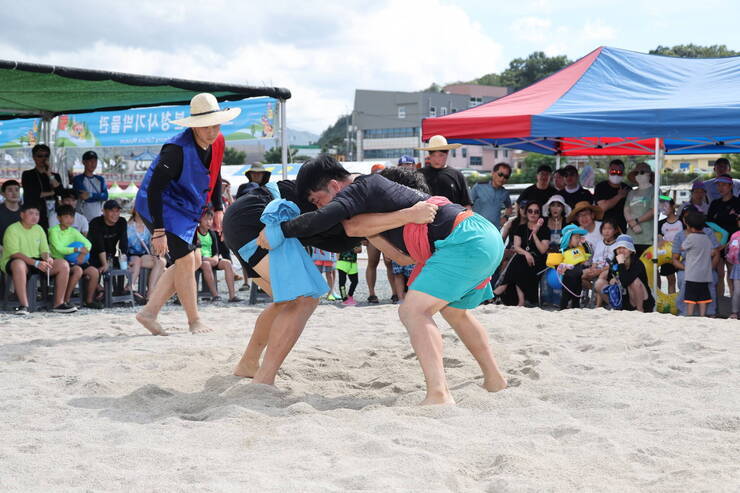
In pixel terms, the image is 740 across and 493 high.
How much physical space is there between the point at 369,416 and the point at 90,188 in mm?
6781

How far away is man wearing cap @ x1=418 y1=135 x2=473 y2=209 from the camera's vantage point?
24.2 ft

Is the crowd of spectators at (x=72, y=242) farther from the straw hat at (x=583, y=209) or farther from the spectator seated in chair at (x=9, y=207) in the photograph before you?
the straw hat at (x=583, y=209)

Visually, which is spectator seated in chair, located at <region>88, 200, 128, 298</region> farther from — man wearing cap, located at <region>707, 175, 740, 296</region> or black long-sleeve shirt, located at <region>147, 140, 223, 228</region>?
man wearing cap, located at <region>707, 175, 740, 296</region>

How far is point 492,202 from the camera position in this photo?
343 inches

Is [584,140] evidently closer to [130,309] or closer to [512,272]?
[512,272]

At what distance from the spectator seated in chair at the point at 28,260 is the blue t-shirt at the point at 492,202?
4.51 meters

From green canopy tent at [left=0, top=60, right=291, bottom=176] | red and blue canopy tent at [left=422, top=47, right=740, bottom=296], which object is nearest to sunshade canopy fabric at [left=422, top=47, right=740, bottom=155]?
red and blue canopy tent at [left=422, top=47, right=740, bottom=296]

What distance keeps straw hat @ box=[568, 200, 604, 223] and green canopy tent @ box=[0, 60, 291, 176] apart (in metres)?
3.18

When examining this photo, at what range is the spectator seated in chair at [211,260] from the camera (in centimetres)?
839

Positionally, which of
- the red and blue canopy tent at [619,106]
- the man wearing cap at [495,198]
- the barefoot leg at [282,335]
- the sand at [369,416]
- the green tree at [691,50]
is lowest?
the sand at [369,416]

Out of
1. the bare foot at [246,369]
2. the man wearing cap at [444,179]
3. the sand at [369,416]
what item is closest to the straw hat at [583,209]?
the man wearing cap at [444,179]

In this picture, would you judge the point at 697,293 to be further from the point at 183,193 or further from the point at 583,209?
the point at 183,193

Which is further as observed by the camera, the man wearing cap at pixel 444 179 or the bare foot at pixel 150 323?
the man wearing cap at pixel 444 179

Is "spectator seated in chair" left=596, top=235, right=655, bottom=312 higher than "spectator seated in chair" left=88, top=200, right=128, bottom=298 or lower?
lower
